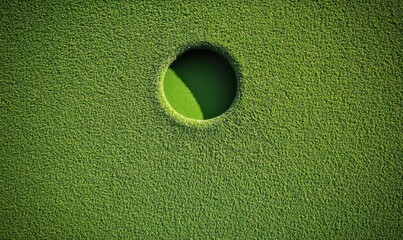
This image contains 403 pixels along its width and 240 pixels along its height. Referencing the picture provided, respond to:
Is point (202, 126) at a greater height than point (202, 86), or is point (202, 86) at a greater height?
point (202, 86)

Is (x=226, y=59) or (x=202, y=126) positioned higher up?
(x=226, y=59)

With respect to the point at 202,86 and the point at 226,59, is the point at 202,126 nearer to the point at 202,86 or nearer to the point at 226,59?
the point at 202,86

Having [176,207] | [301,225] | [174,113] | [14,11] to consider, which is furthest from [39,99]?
[301,225]

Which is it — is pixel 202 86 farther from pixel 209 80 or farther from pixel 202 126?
pixel 202 126

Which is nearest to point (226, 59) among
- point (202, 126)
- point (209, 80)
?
point (209, 80)
